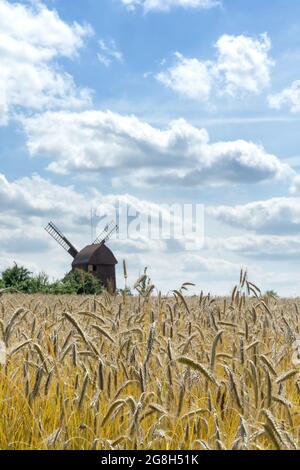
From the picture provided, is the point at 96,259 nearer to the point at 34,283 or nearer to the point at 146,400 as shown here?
the point at 34,283

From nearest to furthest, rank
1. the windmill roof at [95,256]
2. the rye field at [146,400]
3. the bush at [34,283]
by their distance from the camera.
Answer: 1. the rye field at [146,400]
2. the bush at [34,283]
3. the windmill roof at [95,256]

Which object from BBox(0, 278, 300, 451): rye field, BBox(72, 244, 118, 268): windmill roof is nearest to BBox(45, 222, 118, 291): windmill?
BBox(72, 244, 118, 268): windmill roof

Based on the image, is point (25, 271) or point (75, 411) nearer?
point (75, 411)

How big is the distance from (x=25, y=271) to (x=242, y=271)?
101 feet

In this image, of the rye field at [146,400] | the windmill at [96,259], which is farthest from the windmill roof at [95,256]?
the rye field at [146,400]

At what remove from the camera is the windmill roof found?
55.0 metres

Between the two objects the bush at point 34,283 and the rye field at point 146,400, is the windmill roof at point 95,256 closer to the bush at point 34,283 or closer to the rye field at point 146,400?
the bush at point 34,283

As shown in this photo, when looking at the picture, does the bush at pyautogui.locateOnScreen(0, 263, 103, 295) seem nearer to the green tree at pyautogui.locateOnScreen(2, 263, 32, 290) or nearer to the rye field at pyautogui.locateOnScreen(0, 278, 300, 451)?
the green tree at pyautogui.locateOnScreen(2, 263, 32, 290)

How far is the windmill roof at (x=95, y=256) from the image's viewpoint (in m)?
55.0

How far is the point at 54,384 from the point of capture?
4.84 metres

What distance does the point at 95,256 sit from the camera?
5522 cm

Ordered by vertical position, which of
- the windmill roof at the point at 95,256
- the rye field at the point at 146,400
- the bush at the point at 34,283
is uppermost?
the windmill roof at the point at 95,256

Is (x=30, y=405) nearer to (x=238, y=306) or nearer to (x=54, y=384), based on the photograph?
(x=54, y=384)
